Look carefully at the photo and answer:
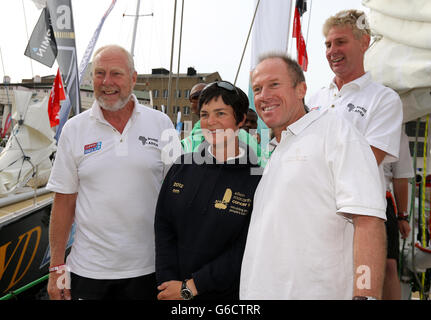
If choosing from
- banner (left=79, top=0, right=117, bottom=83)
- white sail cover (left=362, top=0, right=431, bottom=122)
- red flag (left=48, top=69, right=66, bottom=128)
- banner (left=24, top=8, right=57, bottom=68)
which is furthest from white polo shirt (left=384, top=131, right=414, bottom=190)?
banner (left=24, top=8, right=57, bottom=68)

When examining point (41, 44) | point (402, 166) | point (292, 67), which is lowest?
point (402, 166)

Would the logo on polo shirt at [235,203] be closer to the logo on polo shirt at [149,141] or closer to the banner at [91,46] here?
the logo on polo shirt at [149,141]

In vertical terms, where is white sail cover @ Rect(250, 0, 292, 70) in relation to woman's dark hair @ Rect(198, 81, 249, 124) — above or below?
above

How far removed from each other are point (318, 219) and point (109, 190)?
128cm

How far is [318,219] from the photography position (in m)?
1.38

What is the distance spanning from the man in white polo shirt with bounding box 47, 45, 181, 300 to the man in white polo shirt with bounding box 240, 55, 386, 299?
0.84m

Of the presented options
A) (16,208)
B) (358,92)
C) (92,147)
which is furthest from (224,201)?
(16,208)

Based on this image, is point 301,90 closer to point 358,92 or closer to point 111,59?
point 358,92

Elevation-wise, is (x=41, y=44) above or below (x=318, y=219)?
above

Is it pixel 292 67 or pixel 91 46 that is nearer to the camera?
pixel 292 67

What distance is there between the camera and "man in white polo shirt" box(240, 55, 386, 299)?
126cm

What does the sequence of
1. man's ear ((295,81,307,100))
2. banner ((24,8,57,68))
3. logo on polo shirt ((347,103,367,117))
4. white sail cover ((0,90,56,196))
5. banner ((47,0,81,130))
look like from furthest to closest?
white sail cover ((0,90,56,196)), banner ((24,8,57,68)), banner ((47,0,81,130)), logo on polo shirt ((347,103,367,117)), man's ear ((295,81,307,100))

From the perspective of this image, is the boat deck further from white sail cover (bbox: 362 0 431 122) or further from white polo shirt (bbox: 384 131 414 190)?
white sail cover (bbox: 362 0 431 122)
